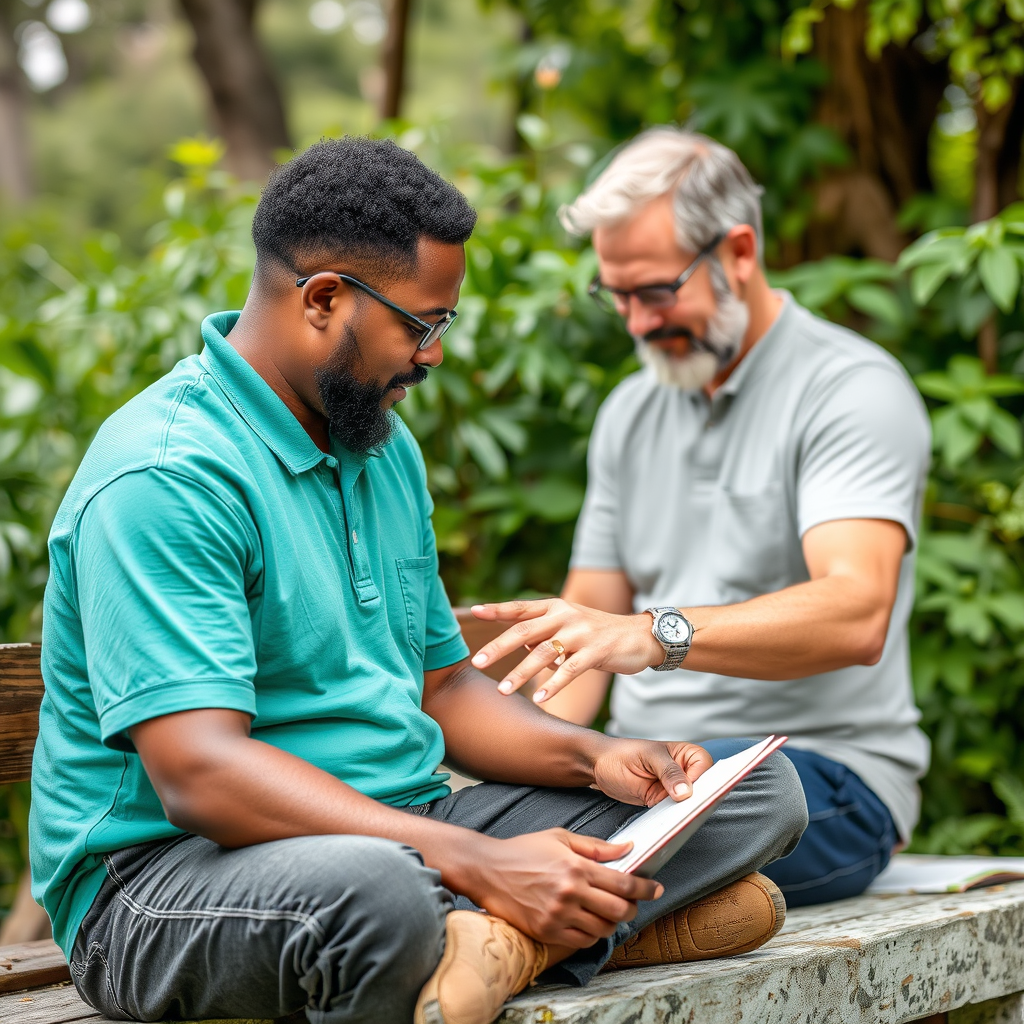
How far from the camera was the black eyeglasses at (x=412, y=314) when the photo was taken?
1.65 m

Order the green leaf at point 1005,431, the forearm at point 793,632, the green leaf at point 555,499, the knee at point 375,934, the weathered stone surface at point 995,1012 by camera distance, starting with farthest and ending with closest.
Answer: the green leaf at point 555,499
the green leaf at point 1005,431
the weathered stone surface at point 995,1012
the forearm at point 793,632
the knee at point 375,934

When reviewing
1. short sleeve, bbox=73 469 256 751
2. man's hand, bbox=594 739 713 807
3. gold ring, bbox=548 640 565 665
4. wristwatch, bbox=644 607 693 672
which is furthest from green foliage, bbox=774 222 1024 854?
short sleeve, bbox=73 469 256 751

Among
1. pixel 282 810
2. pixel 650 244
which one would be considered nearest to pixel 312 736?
pixel 282 810

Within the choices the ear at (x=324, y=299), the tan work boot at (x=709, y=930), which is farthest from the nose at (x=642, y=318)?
the tan work boot at (x=709, y=930)

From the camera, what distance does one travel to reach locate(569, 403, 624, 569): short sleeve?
114 inches

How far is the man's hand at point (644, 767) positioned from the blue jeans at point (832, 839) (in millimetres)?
566

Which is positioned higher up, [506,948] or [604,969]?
[506,948]

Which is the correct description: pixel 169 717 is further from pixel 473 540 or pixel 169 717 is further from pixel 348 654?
pixel 473 540

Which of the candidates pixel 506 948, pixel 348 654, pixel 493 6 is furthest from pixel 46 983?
pixel 493 6

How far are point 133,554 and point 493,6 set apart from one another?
3.68 metres

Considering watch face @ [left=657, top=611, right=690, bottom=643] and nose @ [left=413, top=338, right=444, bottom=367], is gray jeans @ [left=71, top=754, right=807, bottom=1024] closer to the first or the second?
watch face @ [left=657, top=611, right=690, bottom=643]

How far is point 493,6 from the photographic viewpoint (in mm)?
4543

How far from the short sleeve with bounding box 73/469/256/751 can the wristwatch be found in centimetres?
74

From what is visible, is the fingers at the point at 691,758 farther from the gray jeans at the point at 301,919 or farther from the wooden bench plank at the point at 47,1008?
the wooden bench plank at the point at 47,1008
